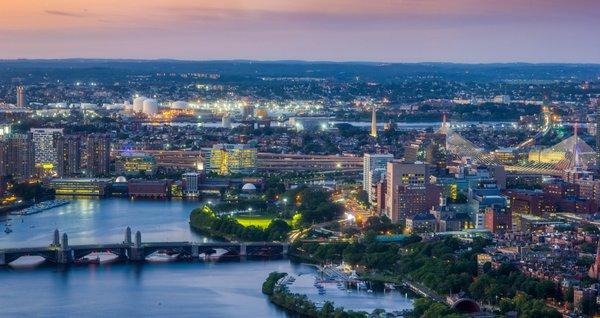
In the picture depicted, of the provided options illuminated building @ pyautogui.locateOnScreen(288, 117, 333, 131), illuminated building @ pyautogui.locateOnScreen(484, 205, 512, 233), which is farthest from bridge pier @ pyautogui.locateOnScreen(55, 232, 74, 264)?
illuminated building @ pyautogui.locateOnScreen(288, 117, 333, 131)

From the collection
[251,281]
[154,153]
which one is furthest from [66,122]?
[251,281]

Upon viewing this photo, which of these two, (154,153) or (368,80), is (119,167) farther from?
(368,80)

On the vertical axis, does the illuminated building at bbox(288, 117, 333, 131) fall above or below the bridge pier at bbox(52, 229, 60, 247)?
above

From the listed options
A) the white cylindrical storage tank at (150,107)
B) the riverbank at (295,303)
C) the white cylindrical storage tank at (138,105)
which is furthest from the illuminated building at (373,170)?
the white cylindrical storage tank at (138,105)

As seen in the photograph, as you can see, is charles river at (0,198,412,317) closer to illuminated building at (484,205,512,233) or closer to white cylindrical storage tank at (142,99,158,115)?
illuminated building at (484,205,512,233)

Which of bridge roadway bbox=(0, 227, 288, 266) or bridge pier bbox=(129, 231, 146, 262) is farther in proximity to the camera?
bridge pier bbox=(129, 231, 146, 262)

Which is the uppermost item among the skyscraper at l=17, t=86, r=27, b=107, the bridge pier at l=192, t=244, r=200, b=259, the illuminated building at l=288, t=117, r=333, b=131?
the skyscraper at l=17, t=86, r=27, b=107

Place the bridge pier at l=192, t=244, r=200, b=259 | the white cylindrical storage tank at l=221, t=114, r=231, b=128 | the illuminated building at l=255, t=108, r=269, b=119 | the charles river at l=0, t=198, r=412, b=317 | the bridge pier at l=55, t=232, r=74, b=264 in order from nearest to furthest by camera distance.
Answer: the charles river at l=0, t=198, r=412, b=317 < the bridge pier at l=55, t=232, r=74, b=264 < the bridge pier at l=192, t=244, r=200, b=259 < the white cylindrical storage tank at l=221, t=114, r=231, b=128 < the illuminated building at l=255, t=108, r=269, b=119
